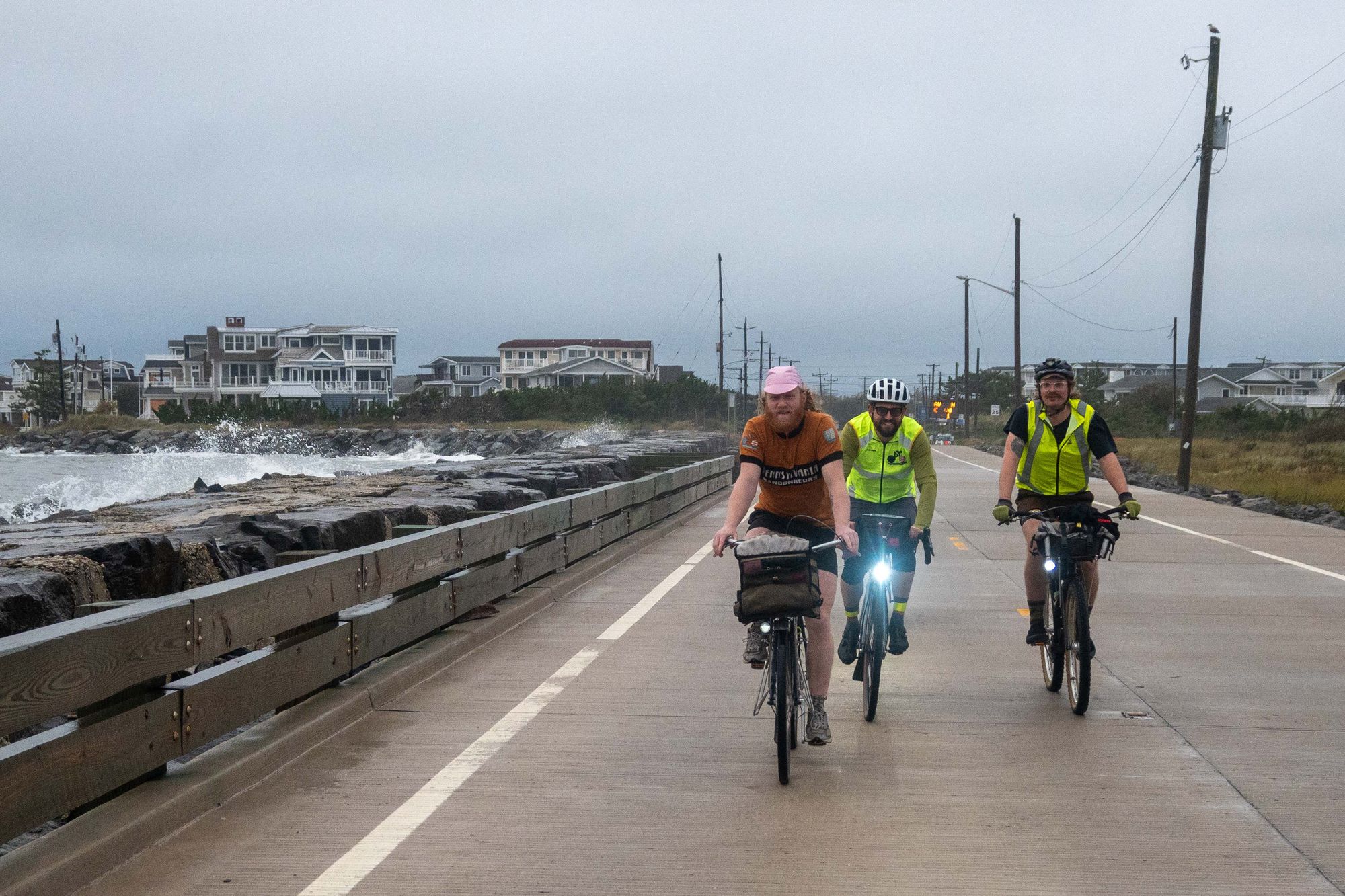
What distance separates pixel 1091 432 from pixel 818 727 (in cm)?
277

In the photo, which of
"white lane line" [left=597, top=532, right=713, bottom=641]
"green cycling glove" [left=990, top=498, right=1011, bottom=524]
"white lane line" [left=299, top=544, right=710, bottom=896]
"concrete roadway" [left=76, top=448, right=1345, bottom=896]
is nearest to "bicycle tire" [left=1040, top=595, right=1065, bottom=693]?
"concrete roadway" [left=76, top=448, right=1345, bottom=896]

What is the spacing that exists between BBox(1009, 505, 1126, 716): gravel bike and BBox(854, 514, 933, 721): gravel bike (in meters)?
0.70

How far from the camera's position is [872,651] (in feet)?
24.9

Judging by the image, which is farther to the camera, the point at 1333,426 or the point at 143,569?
the point at 1333,426

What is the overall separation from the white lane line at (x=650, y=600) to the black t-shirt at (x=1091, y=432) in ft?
12.0

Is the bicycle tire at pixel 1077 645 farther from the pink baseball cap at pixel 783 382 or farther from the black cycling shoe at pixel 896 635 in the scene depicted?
the pink baseball cap at pixel 783 382

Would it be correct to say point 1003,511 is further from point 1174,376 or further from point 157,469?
point 1174,376

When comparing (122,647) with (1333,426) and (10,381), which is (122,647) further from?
(10,381)

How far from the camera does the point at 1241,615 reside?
1180 cm

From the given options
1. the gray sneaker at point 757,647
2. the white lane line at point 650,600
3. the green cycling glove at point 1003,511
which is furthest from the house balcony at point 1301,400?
the gray sneaker at point 757,647

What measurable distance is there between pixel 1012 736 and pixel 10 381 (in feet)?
657

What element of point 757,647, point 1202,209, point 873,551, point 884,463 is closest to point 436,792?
point 757,647

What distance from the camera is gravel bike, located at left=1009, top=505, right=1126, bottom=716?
7.73 m

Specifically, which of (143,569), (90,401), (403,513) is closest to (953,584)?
(403,513)
